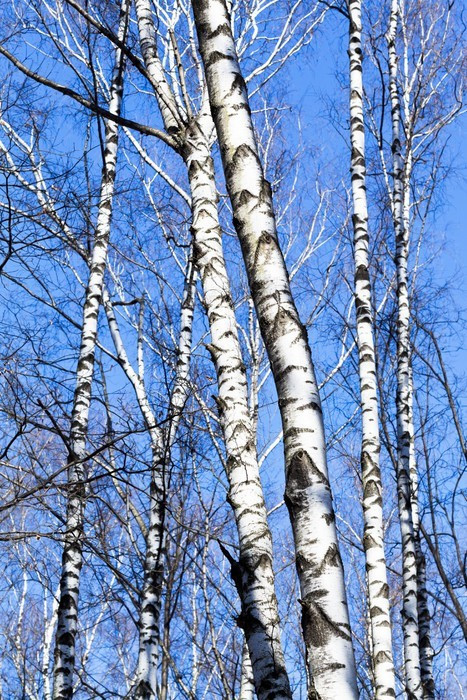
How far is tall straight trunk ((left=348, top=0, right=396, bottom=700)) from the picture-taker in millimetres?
4957

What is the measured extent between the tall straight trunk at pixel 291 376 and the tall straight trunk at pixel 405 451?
390cm

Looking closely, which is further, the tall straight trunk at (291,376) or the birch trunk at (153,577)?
the birch trunk at (153,577)

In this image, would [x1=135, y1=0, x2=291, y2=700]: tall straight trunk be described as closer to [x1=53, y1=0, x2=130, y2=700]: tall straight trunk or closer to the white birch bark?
[x1=53, y1=0, x2=130, y2=700]: tall straight trunk

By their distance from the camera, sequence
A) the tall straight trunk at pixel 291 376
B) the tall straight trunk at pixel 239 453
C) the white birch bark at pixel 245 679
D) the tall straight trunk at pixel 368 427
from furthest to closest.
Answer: the white birch bark at pixel 245 679 → the tall straight trunk at pixel 368 427 → the tall straight trunk at pixel 239 453 → the tall straight trunk at pixel 291 376

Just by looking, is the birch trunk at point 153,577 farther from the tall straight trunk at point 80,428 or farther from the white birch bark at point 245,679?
the white birch bark at point 245,679

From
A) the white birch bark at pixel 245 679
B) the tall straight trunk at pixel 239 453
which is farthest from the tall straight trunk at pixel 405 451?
the tall straight trunk at pixel 239 453

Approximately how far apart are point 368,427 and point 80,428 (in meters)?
2.02

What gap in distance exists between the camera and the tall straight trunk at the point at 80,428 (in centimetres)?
462

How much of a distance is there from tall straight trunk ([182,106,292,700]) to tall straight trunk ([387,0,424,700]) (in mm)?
3105

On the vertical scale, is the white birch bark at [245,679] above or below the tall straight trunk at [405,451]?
below

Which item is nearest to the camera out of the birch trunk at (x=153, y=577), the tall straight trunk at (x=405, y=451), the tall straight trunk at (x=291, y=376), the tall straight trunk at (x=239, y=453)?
the tall straight trunk at (x=291, y=376)

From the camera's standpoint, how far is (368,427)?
551cm

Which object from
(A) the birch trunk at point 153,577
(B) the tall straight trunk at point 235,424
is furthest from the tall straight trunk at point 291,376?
(A) the birch trunk at point 153,577

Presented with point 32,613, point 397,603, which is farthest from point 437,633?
point 32,613
